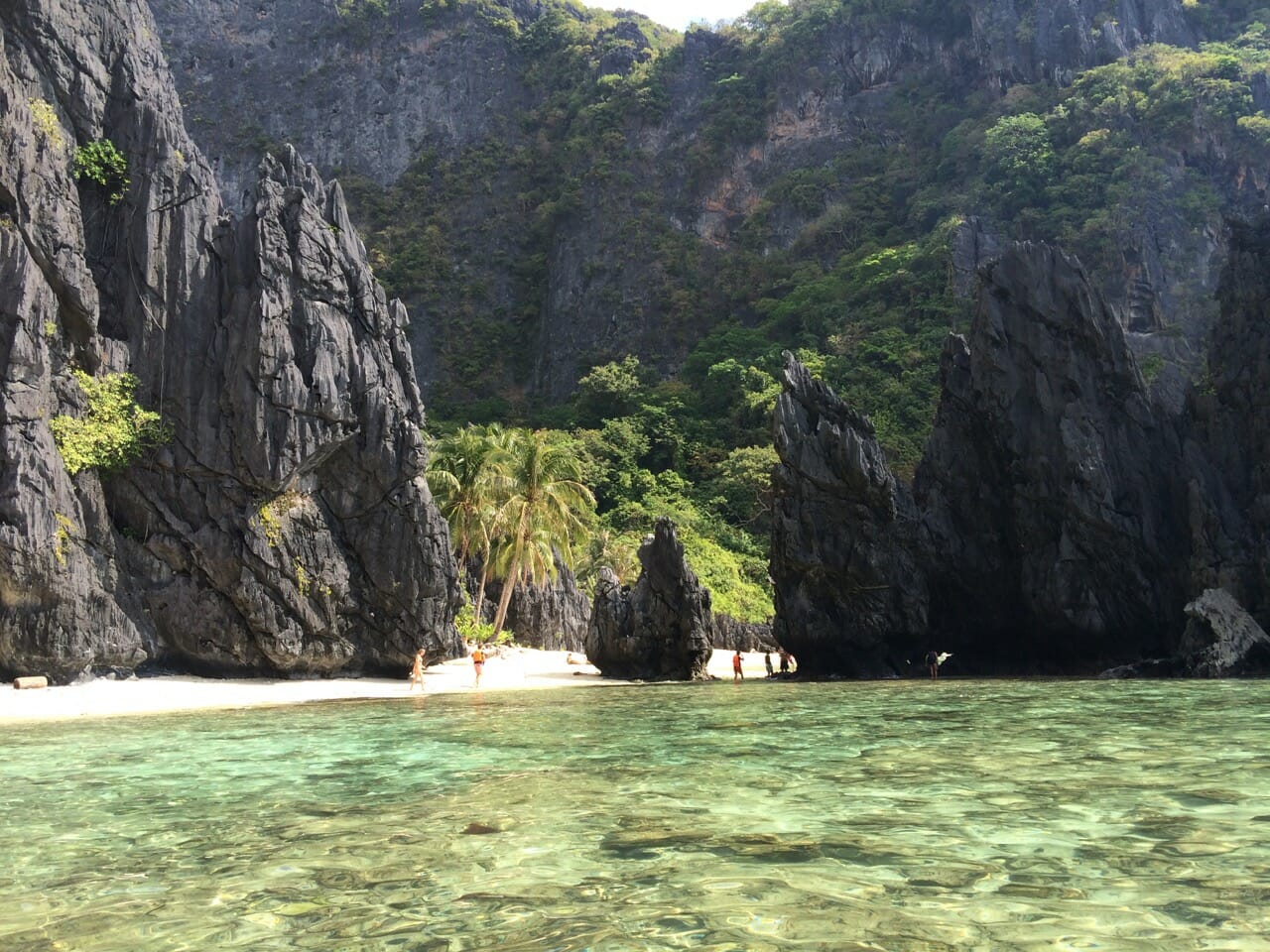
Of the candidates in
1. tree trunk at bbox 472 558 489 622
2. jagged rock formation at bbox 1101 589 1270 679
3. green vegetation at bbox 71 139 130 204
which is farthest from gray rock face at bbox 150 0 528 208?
jagged rock formation at bbox 1101 589 1270 679

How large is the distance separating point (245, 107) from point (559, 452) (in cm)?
6537

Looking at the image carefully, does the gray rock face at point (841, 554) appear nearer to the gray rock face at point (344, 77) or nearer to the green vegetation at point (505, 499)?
the green vegetation at point (505, 499)

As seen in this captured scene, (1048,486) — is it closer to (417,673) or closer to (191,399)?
(417,673)

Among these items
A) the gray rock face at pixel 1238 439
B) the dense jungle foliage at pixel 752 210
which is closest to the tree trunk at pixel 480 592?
the dense jungle foliage at pixel 752 210

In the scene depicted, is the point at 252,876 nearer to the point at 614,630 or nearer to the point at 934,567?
the point at 614,630

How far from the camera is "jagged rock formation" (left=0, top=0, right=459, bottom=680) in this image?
74.3 ft

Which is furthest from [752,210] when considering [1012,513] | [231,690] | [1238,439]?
[231,690]

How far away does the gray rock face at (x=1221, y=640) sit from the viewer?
23438 millimetres

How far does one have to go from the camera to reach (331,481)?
2673cm

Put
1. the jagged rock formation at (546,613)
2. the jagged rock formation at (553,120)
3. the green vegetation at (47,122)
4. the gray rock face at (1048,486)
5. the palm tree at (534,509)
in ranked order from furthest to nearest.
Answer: the jagged rock formation at (553,120), the jagged rock formation at (546,613), the palm tree at (534,509), the gray rock face at (1048,486), the green vegetation at (47,122)

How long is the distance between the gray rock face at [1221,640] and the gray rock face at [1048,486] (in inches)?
98.0

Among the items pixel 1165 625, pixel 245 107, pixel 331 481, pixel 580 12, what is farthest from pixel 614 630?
pixel 580 12

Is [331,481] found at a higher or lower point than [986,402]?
lower

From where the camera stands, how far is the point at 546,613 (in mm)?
43219
